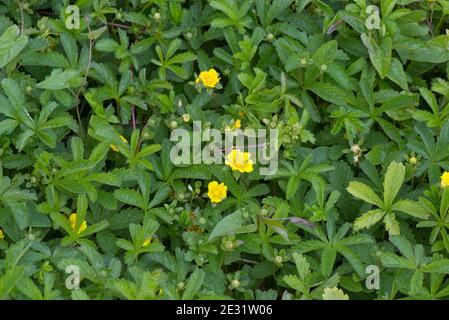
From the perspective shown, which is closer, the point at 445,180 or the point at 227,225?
the point at 227,225

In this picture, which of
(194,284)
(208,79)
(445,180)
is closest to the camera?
(194,284)

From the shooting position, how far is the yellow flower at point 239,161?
10.2 feet

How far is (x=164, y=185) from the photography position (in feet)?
10.1

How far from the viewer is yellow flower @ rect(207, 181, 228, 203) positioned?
3082 mm

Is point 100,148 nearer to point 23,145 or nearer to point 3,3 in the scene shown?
point 23,145

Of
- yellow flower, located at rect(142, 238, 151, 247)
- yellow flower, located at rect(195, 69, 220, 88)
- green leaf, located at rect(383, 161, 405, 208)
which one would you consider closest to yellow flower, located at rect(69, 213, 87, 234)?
yellow flower, located at rect(142, 238, 151, 247)

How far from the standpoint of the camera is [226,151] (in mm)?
3148

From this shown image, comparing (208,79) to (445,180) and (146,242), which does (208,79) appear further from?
(445,180)

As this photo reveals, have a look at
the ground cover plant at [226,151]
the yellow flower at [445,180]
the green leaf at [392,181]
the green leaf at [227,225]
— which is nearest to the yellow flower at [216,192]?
the ground cover plant at [226,151]

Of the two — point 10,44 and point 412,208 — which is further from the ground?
point 10,44

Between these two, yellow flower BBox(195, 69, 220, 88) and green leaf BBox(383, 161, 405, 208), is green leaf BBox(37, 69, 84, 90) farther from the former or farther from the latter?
green leaf BBox(383, 161, 405, 208)

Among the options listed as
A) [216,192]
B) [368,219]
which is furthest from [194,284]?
[368,219]

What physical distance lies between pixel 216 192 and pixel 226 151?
17cm
